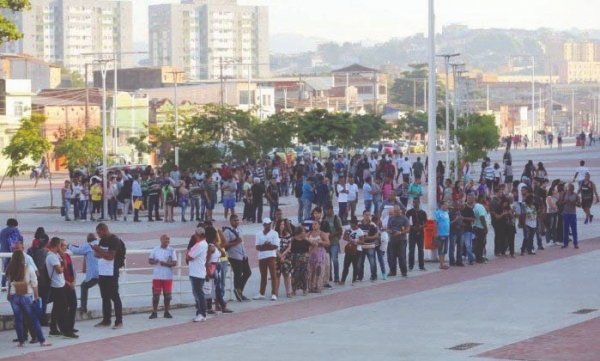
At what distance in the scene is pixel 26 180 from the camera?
7750 cm

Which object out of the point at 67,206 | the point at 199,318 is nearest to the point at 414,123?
the point at 67,206

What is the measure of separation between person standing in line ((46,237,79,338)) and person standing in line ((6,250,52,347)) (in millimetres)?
729

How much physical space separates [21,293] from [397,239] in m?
9.93

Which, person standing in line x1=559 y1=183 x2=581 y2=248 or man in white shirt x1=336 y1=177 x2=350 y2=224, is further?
man in white shirt x1=336 y1=177 x2=350 y2=224

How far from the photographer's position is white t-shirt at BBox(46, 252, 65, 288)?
20.6 meters

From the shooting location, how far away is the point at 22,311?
19750mm

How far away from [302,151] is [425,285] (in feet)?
225

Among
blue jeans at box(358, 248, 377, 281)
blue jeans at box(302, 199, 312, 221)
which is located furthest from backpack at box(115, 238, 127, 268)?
blue jeans at box(302, 199, 312, 221)

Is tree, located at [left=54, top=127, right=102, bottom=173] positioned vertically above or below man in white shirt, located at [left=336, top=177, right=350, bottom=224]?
above

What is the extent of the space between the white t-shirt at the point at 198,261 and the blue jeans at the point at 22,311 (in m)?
3.08

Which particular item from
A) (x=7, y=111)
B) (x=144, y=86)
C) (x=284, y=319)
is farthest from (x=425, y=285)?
(x=144, y=86)

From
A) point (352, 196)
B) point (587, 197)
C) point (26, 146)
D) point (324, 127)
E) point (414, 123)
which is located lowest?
point (587, 197)

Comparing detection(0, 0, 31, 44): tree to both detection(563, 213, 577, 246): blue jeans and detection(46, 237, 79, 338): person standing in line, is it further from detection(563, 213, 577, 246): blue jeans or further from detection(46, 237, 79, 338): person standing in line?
detection(563, 213, 577, 246): blue jeans

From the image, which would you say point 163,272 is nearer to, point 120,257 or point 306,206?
point 120,257
